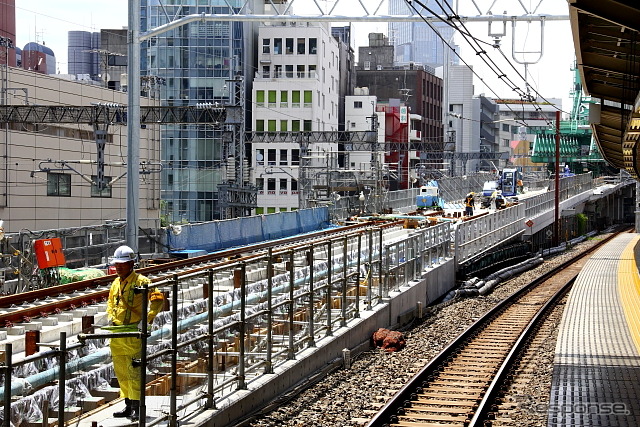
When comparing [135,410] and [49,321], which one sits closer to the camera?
[135,410]

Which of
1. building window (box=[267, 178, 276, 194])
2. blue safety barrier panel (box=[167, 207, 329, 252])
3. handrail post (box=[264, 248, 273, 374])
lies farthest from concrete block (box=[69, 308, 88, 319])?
building window (box=[267, 178, 276, 194])

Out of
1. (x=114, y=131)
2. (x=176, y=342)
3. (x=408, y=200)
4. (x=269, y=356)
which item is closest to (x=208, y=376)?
(x=176, y=342)

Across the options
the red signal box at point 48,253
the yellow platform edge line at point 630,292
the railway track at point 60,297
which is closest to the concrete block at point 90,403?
the railway track at point 60,297

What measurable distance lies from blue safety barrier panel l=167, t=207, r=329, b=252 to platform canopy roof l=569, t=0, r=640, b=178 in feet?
44.5

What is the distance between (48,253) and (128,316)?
14.4 metres

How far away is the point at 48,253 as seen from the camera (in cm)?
2353

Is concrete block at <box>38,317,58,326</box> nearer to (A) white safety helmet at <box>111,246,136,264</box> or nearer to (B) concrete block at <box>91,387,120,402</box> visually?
(B) concrete block at <box>91,387,120,402</box>

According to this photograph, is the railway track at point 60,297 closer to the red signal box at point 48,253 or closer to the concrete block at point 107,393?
the concrete block at point 107,393

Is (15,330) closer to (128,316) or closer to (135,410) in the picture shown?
(135,410)

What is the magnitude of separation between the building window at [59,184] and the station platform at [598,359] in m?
26.9

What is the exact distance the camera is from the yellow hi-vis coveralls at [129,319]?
9.82 metres

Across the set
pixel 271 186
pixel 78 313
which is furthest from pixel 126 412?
pixel 271 186

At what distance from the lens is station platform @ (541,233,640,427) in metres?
12.9

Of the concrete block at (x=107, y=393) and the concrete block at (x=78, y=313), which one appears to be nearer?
the concrete block at (x=107, y=393)
